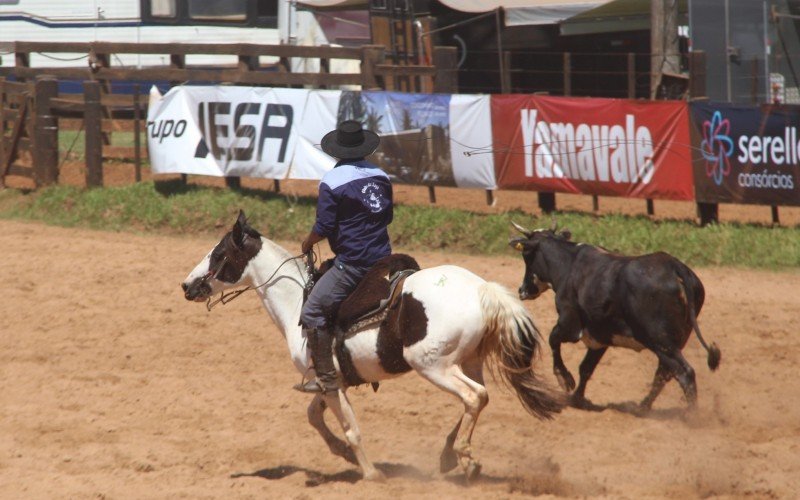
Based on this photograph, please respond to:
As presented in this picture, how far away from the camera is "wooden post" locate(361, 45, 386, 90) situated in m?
16.4

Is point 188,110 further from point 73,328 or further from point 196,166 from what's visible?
point 73,328

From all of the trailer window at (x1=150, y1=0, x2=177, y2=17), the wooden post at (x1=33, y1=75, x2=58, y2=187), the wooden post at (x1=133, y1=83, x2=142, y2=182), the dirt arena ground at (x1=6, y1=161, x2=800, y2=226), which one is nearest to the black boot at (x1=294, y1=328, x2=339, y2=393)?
the dirt arena ground at (x1=6, y1=161, x2=800, y2=226)

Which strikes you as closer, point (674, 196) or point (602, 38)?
point (674, 196)

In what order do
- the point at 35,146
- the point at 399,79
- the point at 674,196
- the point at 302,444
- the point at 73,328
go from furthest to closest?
the point at 399,79 < the point at 35,146 < the point at 674,196 < the point at 73,328 < the point at 302,444

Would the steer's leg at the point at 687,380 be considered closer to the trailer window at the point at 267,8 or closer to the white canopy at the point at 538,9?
the white canopy at the point at 538,9

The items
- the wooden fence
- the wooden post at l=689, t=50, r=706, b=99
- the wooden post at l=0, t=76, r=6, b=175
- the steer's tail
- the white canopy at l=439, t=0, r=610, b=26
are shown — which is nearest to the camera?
the steer's tail

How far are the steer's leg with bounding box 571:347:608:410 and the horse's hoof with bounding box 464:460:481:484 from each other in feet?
6.88

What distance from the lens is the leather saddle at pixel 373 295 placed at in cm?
689

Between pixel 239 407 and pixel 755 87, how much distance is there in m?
11.4

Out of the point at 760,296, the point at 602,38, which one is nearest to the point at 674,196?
the point at 760,296

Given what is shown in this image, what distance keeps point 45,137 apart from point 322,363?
42.0ft

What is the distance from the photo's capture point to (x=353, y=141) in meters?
7.08

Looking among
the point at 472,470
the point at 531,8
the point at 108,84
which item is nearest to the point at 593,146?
the point at 531,8

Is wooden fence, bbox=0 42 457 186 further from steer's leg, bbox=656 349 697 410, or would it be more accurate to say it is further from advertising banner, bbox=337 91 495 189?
steer's leg, bbox=656 349 697 410
